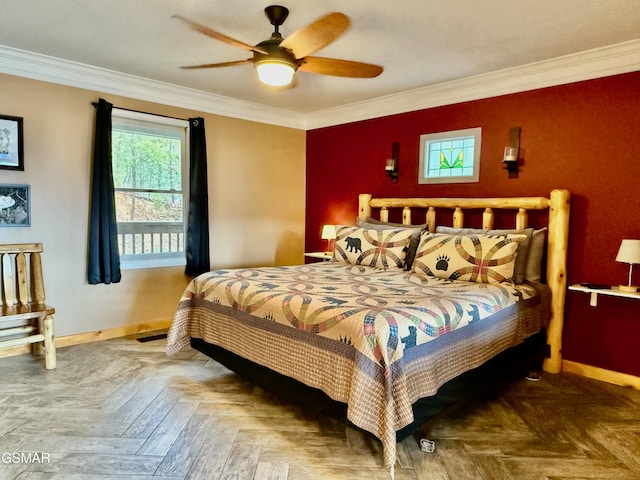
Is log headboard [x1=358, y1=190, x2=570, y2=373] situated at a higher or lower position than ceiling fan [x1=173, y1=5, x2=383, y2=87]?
lower

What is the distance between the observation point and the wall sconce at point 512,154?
133 inches

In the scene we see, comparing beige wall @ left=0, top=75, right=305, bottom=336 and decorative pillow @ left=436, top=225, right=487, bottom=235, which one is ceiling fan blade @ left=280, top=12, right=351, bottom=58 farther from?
beige wall @ left=0, top=75, right=305, bottom=336

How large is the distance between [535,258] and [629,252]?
22.9 inches

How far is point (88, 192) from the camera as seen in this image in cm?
364

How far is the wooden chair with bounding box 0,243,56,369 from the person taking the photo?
3.05m

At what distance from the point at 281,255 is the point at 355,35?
9.59 feet

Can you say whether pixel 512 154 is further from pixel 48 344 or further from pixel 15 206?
pixel 15 206

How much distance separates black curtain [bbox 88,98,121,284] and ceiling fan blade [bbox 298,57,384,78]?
2027 millimetres

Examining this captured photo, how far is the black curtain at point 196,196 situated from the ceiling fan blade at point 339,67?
1.95 m

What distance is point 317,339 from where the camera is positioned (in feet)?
6.97

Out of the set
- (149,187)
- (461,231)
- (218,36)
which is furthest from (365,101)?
(218,36)

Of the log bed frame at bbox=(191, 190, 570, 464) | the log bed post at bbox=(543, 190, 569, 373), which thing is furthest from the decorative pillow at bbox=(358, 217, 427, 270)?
the log bed post at bbox=(543, 190, 569, 373)

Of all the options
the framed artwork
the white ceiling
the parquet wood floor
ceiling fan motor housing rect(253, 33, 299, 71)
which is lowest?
the parquet wood floor

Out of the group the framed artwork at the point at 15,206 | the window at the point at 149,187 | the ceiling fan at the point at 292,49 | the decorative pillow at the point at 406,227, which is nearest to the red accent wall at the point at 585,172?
the decorative pillow at the point at 406,227
